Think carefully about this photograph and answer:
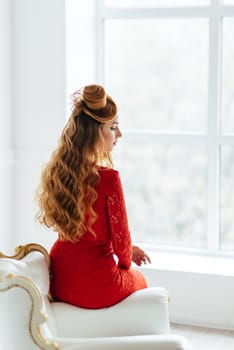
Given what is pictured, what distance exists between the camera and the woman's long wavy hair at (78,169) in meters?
2.77

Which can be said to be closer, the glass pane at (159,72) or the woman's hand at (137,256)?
the woman's hand at (137,256)

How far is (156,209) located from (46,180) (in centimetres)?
181

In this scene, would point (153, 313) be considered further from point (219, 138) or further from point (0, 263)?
point (219, 138)

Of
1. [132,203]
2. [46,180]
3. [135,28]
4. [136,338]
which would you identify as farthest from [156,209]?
[136,338]

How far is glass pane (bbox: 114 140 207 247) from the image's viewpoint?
14.8 ft

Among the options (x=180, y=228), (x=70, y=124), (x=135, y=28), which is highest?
(x=135, y=28)

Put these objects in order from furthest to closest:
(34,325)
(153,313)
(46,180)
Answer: (46,180)
(153,313)
(34,325)

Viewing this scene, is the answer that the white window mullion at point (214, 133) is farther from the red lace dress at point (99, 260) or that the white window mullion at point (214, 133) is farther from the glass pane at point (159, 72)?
the red lace dress at point (99, 260)

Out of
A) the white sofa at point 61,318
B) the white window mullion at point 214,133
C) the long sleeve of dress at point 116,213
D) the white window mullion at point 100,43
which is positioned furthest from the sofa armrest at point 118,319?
the white window mullion at point 100,43

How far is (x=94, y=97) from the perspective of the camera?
2.82 metres

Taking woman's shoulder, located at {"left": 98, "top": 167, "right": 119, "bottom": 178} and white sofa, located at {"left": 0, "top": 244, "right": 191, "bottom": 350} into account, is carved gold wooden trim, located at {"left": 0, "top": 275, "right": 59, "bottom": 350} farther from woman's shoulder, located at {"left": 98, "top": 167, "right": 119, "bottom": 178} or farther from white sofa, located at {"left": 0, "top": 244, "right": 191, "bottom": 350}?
woman's shoulder, located at {"left": 98, "top": 167, "right": 119, "bottom": 178}

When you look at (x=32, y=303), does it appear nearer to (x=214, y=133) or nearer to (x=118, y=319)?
(x=118, y=319)

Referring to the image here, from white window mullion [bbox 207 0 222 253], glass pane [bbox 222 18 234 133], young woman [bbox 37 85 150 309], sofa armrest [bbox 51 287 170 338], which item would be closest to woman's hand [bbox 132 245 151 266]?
young woman [bbox 37 85 150 309]

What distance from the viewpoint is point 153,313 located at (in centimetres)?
270
